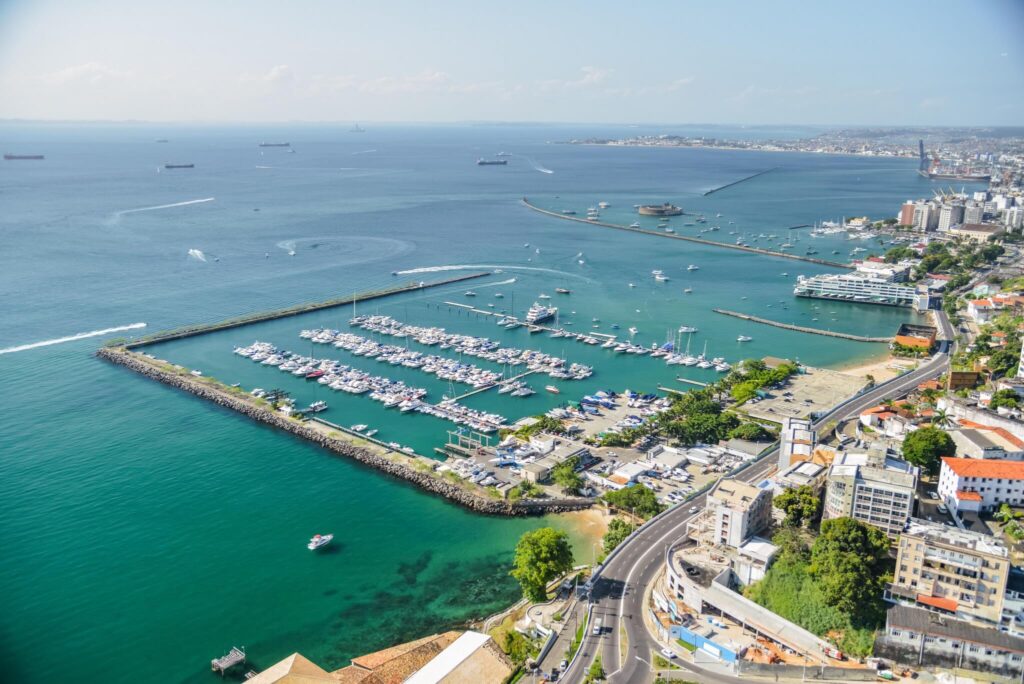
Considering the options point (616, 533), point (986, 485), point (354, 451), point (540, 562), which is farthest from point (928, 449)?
point (354, 451)

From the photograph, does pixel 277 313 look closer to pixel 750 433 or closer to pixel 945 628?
pixel 750 433

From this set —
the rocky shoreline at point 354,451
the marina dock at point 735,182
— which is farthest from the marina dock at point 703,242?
the rocky shoreline at point 354,451

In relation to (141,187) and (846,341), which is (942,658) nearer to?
(846,341)

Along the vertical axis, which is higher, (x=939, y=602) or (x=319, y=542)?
(x=939, y=602)

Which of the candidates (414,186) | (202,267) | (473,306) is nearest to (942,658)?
(473,306)

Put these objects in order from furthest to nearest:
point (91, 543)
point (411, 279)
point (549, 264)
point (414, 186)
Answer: point (414, 186), point (549, 264), point (411, 279), point (91, 543)

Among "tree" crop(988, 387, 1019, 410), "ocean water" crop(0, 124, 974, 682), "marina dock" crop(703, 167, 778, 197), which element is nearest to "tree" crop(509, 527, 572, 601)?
"ocean water" crop(0, 124, 974, 682)

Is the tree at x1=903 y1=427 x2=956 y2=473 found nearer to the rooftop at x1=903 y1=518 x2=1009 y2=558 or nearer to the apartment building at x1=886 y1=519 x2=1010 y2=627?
the rooftop at x1=903 y1=518 x2=1009 y2=558
